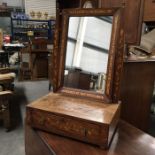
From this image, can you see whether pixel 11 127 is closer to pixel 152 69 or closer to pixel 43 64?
pixel 152 69

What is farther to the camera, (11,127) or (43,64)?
(43,64)

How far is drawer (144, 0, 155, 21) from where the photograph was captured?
164 centimetres

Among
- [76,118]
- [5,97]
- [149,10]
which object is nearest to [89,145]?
[76,118]

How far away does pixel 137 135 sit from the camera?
113 centimetres

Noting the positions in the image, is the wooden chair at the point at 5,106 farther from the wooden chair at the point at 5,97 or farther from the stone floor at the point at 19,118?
the stone floor at the point at 19,118

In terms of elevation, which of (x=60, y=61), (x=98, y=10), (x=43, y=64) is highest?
(x=98, y=10)

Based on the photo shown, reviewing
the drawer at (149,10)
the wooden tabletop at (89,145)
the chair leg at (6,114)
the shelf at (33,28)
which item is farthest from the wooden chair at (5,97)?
the shelf at (33,28)

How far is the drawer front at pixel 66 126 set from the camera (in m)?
0.97

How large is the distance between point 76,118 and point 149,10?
117cm

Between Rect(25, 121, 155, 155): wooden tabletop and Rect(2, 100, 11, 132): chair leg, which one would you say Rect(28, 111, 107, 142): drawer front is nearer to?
Rect(25, 121, 155, 155): wooden tabletop

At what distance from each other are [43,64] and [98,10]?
397cm

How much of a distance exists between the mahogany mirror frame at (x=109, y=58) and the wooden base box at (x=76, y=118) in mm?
53

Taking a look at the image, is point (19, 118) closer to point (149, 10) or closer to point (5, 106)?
point (5, 106)

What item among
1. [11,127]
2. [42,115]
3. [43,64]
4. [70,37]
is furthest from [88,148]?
[43,64]
